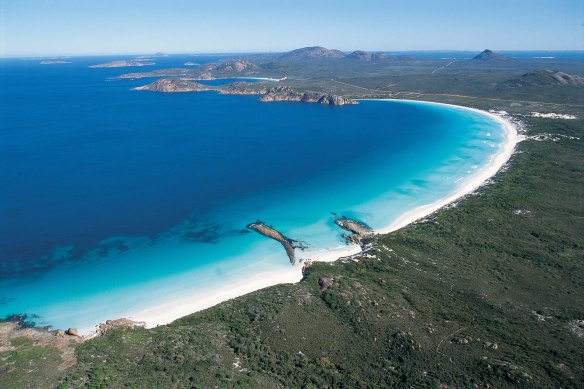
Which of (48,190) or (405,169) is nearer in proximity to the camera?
(48,190)

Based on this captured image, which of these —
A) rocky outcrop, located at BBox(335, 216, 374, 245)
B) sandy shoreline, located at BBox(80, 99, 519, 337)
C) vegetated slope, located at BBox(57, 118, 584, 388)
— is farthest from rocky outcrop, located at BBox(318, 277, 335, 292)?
rocky outcrop, located at BBox(335, 216, 374, 245)

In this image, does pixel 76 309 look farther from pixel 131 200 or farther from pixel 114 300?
pixel 131 200

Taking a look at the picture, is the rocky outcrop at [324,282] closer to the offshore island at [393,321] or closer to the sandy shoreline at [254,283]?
the offshore island at [393,321]

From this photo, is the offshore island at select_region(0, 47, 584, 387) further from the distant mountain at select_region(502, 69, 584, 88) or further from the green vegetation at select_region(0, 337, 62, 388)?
the distant mountain at select_region(502, 69, 584, 88)

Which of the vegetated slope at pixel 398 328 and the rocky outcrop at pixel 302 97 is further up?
the rocky outcrop at pixel 302 97

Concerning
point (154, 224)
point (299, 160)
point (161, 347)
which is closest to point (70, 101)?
point (299, 160)

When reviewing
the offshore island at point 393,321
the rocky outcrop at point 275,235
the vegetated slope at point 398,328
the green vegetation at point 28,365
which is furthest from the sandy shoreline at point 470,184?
the green vegetation at point 28,365
